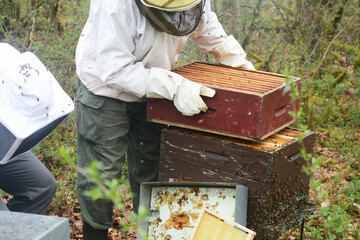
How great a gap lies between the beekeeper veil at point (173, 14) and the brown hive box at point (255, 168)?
0.60 metres

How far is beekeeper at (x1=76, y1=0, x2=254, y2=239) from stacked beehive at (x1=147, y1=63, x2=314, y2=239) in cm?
14

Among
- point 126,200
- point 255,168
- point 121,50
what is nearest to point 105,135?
point 121,50

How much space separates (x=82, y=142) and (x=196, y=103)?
917 millimetres

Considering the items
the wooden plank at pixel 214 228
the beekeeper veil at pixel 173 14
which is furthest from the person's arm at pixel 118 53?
the wooden plank at pixel 214 228

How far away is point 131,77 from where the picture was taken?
265cm

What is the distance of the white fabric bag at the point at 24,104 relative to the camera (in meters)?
2.23

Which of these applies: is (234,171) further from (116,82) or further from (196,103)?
(116,82)

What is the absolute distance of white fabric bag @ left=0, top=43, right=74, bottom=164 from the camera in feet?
7.32

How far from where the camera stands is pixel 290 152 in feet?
8.52

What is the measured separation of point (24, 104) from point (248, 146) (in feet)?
3.77

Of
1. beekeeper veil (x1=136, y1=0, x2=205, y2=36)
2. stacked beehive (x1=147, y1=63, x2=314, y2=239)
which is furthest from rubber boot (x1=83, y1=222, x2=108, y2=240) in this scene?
beekeeper veil (x1=136, y1=0, x2=205, y2=36)

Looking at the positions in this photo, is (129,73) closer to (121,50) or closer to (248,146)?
(121,50)

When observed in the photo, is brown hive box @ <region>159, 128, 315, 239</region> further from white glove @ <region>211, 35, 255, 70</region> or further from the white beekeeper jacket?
white glove @ <region>211, 35, 255, 70</region>

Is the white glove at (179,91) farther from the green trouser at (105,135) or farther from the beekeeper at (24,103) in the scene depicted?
the beekeeper at (24,103)
